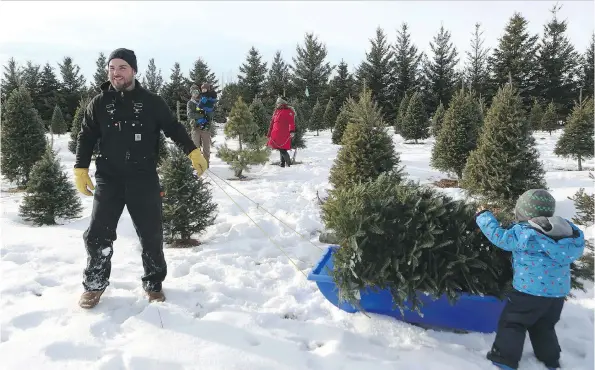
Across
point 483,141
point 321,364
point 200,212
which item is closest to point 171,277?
point 200,212

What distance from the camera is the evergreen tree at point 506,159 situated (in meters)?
5.93

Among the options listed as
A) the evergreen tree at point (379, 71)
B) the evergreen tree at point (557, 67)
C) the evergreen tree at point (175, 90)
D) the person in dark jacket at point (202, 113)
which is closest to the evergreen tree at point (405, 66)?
the evergreen tree at point (379, 71)

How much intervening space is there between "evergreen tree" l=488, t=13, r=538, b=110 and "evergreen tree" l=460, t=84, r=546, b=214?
27589 millimetres

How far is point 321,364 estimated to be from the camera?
2523mm

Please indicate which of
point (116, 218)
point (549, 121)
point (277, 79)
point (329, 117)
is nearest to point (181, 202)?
point (116, 218)

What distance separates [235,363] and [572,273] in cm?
243

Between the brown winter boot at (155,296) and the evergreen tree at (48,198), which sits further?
the evergreen tree at (48,198)

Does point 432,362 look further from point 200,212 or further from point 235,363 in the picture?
point 200,212

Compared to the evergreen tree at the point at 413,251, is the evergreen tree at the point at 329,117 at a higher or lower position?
higher

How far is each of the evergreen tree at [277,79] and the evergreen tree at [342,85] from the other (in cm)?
403

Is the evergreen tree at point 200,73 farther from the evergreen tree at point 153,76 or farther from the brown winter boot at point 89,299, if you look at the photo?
the brown winter boot at point 89,299

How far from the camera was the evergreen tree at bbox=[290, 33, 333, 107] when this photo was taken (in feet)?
117

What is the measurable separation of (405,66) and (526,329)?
109 feet

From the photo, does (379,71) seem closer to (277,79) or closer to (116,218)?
(277,79)
